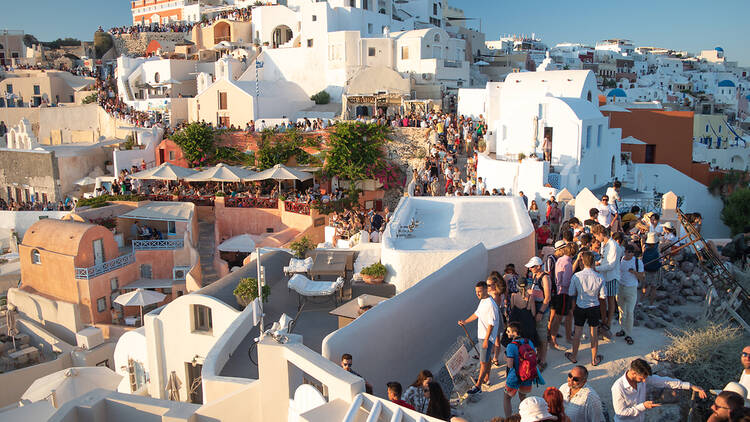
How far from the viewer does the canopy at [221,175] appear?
26.4m

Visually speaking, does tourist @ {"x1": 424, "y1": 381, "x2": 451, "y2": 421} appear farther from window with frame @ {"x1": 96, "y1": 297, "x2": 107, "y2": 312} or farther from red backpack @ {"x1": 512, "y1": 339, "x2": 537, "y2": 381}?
window with frame @ {"x1": 96, "y1": 297, "x2": 107, "y2": 312}

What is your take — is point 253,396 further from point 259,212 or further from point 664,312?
point 259,212

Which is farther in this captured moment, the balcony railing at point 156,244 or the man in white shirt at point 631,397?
the balcony railing at point 156,244

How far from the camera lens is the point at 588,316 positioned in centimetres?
733

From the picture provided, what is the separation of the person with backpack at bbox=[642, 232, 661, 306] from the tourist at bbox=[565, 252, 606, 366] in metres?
2.39

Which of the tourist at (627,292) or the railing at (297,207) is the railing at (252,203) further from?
the tourist at (627,292)

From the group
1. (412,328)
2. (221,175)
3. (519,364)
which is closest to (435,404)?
(519,364)

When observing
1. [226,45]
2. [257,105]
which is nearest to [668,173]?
[257,105]

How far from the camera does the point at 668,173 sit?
2680 cm

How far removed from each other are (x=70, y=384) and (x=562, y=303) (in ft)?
47.4

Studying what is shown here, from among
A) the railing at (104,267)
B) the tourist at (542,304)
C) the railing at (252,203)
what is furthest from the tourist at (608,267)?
the railing at (252,203)

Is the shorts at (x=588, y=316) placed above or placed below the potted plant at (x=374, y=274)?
above

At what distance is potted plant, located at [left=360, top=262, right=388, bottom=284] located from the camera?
10731mm

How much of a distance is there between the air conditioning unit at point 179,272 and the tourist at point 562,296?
17.8 m
